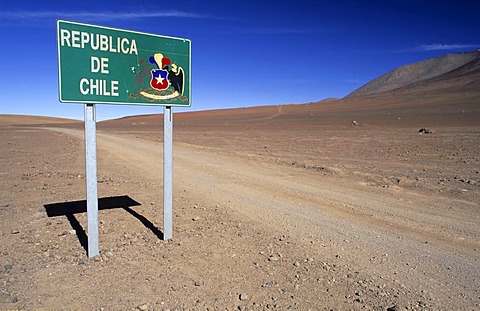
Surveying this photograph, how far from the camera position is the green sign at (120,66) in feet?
13.7

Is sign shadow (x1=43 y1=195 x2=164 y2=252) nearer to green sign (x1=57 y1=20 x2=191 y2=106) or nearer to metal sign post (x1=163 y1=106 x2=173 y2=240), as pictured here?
metal sign post (x1=163 y1=106 x2=173 y2=240)

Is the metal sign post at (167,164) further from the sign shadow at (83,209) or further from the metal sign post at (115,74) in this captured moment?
the sign shadow at (83,209)

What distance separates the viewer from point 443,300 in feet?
11.9

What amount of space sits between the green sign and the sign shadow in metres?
2.20

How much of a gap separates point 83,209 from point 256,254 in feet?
13.0

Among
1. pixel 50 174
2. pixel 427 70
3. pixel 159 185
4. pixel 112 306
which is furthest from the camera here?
pixel 427 70

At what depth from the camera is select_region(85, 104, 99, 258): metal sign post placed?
14.4 ft

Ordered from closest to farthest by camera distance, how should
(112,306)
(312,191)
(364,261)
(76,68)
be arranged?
(112,306) → (76,68) → (364,261) → (312,191)

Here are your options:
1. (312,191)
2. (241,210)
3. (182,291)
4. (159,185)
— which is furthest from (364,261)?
(159,185)

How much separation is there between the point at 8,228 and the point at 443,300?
6.22 m

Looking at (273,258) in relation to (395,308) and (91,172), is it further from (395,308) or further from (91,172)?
(91,172)

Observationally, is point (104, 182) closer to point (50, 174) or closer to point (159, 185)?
point (159, 185)

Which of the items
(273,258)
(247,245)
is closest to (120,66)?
(247,245)

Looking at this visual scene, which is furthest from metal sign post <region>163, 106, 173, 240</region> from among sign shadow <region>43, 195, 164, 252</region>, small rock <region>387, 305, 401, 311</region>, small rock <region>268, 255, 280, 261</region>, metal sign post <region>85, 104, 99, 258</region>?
small rock <region>387, 305, 401, 311</region>
